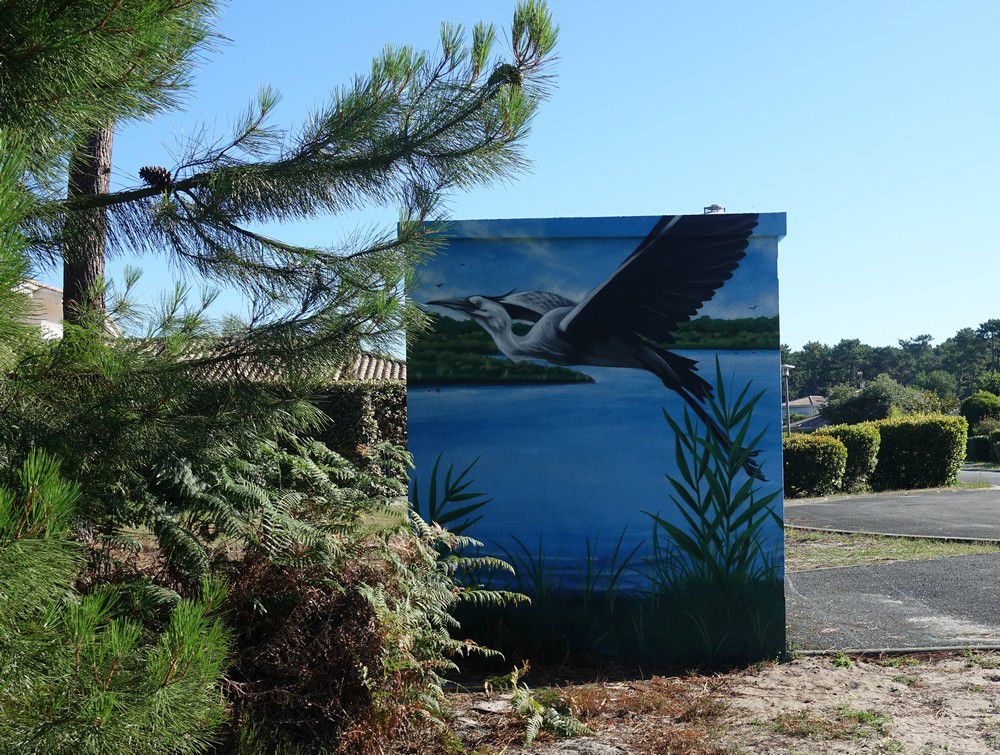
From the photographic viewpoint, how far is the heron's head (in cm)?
590

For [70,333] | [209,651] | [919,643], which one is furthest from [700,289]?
[209,651]

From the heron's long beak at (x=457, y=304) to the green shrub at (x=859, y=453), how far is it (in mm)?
17353

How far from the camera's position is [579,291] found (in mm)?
5883

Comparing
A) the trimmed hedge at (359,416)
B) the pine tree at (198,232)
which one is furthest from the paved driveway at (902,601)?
the trimmed hedge at (359,416)

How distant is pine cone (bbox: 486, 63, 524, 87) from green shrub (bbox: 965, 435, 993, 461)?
36.8 m

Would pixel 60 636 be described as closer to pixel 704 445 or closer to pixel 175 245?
pixel 175 245

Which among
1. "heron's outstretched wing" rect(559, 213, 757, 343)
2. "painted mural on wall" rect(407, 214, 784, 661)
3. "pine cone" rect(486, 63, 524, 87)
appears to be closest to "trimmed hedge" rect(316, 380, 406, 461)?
"painted mural on wall" rect(407, 214, 784, 661)

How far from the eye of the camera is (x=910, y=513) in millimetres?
14797

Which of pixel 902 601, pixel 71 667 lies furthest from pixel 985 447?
pixel 71 667

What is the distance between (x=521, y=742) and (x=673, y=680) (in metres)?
1.42

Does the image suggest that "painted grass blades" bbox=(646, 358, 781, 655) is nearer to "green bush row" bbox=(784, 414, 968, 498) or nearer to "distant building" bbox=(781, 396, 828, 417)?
"green bush row" bbox=(784, 414, 968, 498)

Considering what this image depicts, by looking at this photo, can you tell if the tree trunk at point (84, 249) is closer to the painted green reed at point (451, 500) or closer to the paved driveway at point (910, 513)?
the painted green reed at point (451, 500)

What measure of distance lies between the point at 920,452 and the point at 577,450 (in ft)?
62.4

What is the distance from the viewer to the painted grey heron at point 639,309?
5844 millimetres
